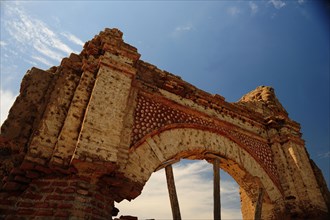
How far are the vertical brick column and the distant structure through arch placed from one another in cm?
1

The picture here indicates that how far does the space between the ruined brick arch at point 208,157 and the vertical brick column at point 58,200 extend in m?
0.62

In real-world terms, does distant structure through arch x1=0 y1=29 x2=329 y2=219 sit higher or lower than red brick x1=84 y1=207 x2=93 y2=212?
higher

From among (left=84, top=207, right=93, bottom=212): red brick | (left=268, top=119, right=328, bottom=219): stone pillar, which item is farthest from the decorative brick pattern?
(left=84, top=207, right=93, bottom=212): red brick

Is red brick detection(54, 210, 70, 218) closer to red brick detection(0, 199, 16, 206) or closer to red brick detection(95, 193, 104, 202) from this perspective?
red brick detection(95, 193, 104, 202)

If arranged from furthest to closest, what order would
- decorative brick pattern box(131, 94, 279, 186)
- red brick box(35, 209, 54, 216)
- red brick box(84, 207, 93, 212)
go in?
decorative brick pattern box(131, 94, 279, 186)
red brick box(84, 207, 93, 212)
red brick box(35, 209, 54, 216)

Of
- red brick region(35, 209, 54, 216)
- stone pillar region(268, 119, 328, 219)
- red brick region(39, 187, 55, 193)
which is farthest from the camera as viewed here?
stone pillar region(268, 119, 328, 219)

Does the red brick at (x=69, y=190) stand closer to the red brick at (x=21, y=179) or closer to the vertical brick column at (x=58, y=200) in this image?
the vertical brick column at (x=58, y=200)

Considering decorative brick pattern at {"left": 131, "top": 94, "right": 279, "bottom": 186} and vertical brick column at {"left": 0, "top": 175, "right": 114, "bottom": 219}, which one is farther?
decorative brick pattern at {"left": 131, "top": 94, "right": 279, "bottom": 186}

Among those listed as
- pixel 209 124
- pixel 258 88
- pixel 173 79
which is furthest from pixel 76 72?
pixel 258 88

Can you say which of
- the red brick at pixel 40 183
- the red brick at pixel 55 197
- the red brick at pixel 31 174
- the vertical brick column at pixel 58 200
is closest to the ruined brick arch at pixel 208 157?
the vertical brick column at pixel 58 200

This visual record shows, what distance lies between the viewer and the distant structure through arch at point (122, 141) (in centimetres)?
305

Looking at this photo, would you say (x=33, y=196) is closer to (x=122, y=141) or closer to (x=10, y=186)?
(x=10, y=186)

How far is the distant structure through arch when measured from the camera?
3053 millimetres

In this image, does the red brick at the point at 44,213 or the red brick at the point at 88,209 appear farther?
the red brick at the point at 88,209
